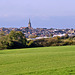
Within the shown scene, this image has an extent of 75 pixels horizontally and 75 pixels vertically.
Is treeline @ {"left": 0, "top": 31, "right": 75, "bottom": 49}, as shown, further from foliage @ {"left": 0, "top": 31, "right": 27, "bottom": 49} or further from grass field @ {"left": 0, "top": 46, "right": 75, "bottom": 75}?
grass field @ {"left": 0, "top": 46, "right": 75, "bottom": 75}

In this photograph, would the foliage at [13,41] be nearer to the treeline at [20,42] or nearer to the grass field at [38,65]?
the treeline at [20,42]

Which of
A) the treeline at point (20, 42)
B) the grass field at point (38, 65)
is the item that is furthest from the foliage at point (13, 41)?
the grass field at point (38, 65)

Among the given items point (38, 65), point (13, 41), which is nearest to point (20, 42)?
point (13, 41)

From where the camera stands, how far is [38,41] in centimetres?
6769

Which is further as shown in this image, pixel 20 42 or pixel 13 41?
pixel 20 42

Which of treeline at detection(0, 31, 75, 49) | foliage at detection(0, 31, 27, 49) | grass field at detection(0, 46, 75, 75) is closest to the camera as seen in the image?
grass field at detection(0, 46, 75, 75)

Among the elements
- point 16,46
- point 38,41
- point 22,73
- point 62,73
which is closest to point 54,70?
point 62,73

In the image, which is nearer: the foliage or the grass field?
the grass field

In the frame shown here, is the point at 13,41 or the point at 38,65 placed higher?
the point at 13,41

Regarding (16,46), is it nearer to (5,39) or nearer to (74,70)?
(5,39)

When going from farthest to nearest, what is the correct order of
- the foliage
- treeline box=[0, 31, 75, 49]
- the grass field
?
treeline box=[0, 31, 75, 49]
the foliage
the grass field

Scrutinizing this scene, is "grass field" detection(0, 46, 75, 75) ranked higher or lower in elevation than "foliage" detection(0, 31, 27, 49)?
lower

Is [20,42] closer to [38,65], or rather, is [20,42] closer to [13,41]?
[13,41]

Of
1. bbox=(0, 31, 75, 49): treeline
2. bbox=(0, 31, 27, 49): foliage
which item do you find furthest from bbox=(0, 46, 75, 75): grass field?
bbox=(0, 31, 75, 49): treeline
